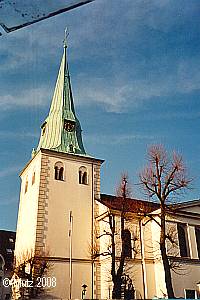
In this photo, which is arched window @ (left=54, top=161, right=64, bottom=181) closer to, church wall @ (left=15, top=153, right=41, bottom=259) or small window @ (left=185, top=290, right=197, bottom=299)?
Result: church wall @ (left=15, top=153, right=41, bottom=259)

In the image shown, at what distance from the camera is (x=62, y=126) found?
113 feet

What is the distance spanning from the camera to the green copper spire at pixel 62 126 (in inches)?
1309

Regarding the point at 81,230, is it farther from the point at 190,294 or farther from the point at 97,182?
the point at 190,294

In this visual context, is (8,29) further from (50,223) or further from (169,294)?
(50,223)

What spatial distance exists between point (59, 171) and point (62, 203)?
3.21 m

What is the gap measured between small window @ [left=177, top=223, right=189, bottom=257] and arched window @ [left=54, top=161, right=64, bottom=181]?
11.2 m

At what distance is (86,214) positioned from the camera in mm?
29750

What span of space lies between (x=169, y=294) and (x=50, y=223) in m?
10.9

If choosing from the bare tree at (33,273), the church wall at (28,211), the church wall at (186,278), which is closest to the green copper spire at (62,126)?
the church wall at (28,211)

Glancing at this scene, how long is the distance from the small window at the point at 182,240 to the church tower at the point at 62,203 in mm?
7560

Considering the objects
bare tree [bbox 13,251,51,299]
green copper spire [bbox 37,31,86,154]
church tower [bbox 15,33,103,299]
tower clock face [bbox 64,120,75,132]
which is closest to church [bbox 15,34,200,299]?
church tower [bbox 15,33,103,299]

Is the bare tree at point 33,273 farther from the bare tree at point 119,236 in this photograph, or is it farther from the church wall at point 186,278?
the church wall at point 186,278

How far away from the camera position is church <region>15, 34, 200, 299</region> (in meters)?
26.4

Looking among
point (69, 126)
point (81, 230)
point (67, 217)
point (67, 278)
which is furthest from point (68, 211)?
point (69, 126)
